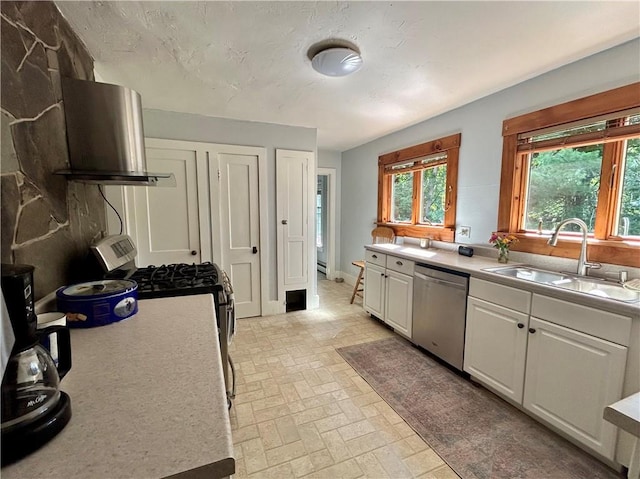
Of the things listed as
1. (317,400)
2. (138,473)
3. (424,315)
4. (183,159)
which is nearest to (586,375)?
(424,315)

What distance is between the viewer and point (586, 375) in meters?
1.54

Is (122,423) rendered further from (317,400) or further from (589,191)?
(589,191)

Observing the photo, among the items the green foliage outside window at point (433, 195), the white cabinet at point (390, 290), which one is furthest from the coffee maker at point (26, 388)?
the green foliage outside window at point (433, 195)

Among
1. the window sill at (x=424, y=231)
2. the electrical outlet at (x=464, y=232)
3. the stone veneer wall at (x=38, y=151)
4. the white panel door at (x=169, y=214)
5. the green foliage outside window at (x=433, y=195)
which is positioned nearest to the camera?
the stone veneer wall at (x=38, y=151)

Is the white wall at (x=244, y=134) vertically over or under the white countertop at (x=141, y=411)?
over

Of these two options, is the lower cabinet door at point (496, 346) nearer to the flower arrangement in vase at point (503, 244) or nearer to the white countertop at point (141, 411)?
the flower arrangement in vase at point (503, 244)

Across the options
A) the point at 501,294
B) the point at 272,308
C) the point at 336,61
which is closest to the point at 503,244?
the point at 501,294

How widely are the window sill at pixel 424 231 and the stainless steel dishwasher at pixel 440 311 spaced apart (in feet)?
2.38

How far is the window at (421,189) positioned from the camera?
10.1ft

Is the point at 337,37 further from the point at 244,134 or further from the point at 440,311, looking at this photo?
the point at 440,311

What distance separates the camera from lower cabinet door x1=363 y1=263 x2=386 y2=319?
321cm

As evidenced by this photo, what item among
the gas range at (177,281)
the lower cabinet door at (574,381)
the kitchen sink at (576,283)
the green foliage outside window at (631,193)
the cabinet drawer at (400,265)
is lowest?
the lower cabinet door at (574,381)

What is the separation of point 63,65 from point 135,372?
5.57ft

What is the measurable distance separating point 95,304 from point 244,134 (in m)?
2.68
